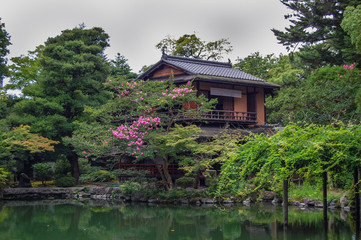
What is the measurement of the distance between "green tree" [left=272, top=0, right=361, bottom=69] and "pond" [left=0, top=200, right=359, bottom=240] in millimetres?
9033

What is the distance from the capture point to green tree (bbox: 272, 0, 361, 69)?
63.8 ft

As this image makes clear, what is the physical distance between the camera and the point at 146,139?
1880cm

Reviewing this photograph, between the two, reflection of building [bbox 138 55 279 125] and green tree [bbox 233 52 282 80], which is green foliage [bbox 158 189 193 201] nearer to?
reflection of building [bbox 138 55 279 125]

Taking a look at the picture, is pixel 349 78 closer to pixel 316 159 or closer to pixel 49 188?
pixel 316 159

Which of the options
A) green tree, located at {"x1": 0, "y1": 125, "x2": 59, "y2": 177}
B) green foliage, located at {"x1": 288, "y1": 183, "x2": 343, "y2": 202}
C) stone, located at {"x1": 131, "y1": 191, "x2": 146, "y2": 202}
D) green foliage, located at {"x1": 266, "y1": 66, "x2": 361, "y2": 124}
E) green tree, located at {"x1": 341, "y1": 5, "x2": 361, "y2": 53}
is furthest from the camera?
stone, located at {"x1": 131, "y1": 191, "x2": 146, "y2": 202}

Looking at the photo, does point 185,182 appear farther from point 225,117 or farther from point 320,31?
point 320,31

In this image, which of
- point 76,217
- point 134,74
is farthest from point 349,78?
point 134,74

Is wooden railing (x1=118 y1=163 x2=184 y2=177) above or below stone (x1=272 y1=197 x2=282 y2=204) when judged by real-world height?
above

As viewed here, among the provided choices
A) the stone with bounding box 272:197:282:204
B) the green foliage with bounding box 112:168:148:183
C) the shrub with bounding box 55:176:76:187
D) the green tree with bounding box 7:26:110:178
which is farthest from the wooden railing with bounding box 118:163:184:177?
the stone with bounding box 272:197:282:204

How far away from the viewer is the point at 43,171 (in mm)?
22891

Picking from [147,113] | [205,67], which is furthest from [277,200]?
[205,67]

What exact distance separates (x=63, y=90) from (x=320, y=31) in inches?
580

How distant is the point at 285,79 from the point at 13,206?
1917 centimetres

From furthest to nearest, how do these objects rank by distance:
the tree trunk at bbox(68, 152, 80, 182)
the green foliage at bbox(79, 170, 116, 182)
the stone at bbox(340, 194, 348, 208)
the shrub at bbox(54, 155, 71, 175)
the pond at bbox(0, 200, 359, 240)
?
the shrub at bbox(54, 155, 71, 175) → the tree trunk at bbox(68, 152, 80, 182) → the green foliage at bbox(79, 170, 116, 182) → the stone at bbox(340, 194, 348, 208) → the pond at bbox(0, 200, 359, 240)
